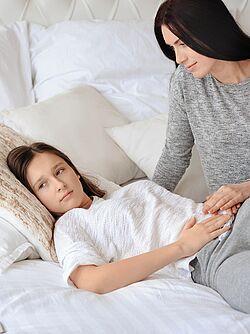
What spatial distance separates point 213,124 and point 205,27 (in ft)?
0.88

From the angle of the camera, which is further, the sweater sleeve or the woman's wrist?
the sweater sleeve

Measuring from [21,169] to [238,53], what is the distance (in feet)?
2.12

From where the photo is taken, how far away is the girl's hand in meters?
1.60

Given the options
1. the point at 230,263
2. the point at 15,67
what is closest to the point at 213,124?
the point at 230,263

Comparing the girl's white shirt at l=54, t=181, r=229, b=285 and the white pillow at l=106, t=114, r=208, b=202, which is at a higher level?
the girl's white shirt at l=54, t=181, r=229, b=285

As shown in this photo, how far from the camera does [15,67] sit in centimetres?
246

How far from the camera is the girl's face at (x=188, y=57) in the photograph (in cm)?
179

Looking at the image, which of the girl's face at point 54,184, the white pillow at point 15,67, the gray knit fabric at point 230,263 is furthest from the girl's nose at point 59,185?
the white pillow at point 15,67

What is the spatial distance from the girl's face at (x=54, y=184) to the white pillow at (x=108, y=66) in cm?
72

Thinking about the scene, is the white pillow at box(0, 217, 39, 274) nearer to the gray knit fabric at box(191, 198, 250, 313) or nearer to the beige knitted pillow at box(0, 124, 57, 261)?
the beige knitted pillow at box(0, 124, 57, 261)

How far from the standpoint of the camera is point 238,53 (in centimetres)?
181

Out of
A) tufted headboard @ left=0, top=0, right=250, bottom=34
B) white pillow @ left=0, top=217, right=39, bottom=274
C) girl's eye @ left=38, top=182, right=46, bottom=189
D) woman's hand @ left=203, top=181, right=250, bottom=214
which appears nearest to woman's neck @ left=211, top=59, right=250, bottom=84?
woman's hand @ left=203, top=181, right=250, bottom=214

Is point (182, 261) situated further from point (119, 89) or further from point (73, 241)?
point (119, 89)

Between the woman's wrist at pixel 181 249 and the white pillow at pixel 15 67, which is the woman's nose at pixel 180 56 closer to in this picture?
the woman's wrist at pixel 181 249
